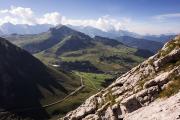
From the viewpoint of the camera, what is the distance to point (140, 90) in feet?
159

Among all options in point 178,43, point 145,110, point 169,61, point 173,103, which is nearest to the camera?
point 173,103

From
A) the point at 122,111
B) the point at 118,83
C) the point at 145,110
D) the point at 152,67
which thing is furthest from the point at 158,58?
the point at 145,110

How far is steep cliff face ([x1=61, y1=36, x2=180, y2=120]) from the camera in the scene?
4472 cm

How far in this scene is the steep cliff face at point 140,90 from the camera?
44719 mm

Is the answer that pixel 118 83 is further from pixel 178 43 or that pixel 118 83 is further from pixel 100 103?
pixel 178 43

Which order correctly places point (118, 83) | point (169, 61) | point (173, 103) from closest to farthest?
point (173, 103) < point (169, 61) < point (118, 83)

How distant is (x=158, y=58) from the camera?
183 feet

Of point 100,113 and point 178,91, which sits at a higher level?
point 178,91

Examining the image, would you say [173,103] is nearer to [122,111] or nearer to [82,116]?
[122,111]

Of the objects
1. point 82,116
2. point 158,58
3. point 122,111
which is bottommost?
point 82,116

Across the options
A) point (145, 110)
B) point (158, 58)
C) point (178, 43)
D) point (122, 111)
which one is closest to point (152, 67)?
point (158, 58)

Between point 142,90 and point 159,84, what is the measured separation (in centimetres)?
266

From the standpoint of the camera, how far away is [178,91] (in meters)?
41.0

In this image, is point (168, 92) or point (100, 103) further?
point (100, 103)
